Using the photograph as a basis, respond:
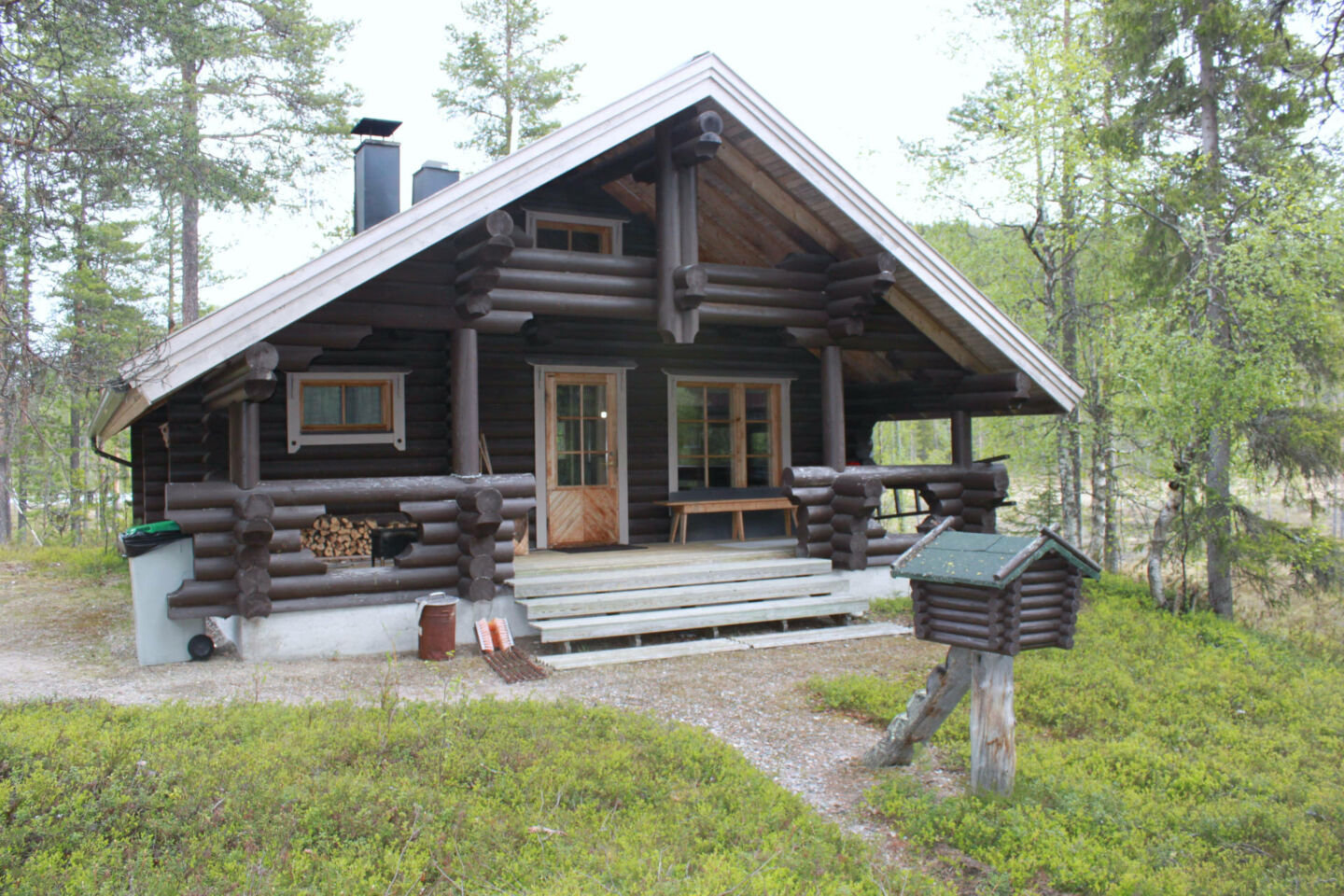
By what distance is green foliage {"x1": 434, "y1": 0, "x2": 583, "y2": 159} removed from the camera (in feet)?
73.1

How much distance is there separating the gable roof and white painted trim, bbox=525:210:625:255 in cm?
278

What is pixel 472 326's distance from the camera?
27.5ft

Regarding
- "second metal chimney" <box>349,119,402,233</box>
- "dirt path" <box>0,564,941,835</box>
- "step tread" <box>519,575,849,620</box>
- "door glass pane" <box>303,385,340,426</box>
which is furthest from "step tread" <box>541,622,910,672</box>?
"second metal chimney" <box>349,119,402,233</box>

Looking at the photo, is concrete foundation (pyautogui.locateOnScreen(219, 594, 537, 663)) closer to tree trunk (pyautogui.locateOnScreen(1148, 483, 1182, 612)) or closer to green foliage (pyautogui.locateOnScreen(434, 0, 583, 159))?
tree trunk (pyautogui.locateOnScreen(1148, 483, 1182, 612))

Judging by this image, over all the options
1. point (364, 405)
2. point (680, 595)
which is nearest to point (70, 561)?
point (364, 405)

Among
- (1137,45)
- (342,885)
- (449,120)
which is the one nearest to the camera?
(342,885)

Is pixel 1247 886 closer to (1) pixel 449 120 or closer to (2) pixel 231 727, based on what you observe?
(2) pixel 231 727

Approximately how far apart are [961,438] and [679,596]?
14.8 ft

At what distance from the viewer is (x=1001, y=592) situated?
179 inches

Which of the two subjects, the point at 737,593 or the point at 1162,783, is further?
the point at 737,593

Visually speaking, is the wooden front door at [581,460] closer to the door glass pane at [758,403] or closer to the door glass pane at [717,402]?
the door glass pane at [717,402]

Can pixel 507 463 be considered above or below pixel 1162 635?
above

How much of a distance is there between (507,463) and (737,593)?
3.46 m

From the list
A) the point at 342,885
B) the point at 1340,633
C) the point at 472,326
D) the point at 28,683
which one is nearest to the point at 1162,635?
the point at 1340,633
